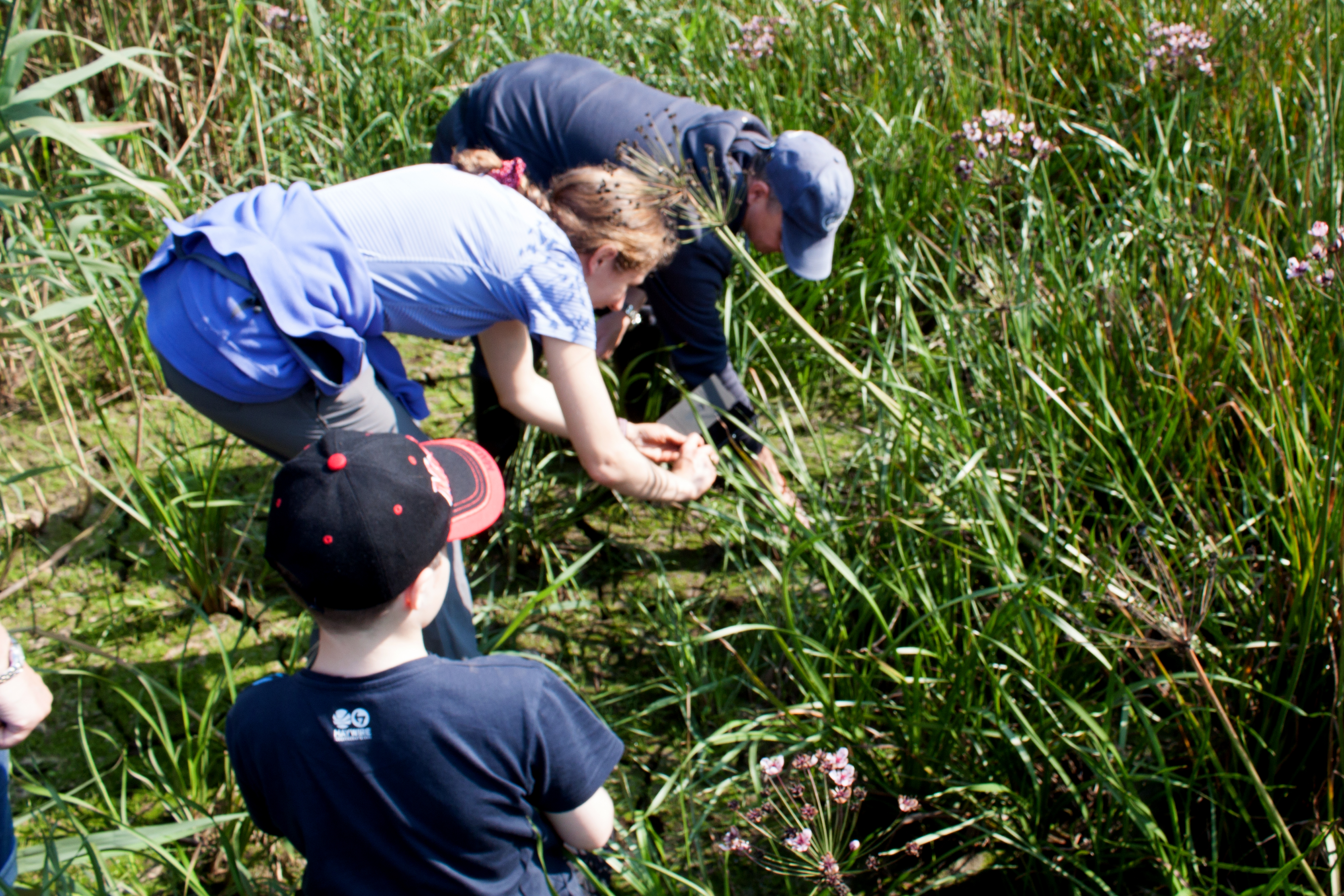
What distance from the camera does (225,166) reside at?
3.55 m

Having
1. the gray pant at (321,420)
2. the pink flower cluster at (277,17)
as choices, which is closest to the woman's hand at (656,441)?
the gray pant at (321,420)

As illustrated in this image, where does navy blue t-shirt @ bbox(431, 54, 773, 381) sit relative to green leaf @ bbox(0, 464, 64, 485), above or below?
above

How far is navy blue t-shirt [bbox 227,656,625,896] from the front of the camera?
112cm

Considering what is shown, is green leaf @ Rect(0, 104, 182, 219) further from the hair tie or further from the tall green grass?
the hair tie

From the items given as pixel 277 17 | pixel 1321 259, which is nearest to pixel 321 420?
pixel 1321 259

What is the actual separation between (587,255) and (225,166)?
2293 mm

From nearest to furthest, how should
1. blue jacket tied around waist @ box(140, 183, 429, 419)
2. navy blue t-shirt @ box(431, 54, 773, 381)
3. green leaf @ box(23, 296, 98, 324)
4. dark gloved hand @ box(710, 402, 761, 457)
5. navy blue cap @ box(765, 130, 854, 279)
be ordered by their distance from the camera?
blue jacket tied around waist @ box(140, 183, 429, 419) < green leaf @ box(23, 296, 98, 324) < navy blue cap @ box(765, 130, 854, 279) < navy blue t-shirt @ box(431, 54, 773, 381) < dark gloved hand @ box(710, 402, 761, 457)

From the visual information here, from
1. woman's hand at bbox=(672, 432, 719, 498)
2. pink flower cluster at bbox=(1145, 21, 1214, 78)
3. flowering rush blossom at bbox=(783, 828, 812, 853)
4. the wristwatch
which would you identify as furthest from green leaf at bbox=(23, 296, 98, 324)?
pink flower cluster at bbox=(1145, 21, 1214, 78)

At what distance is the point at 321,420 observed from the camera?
179cm

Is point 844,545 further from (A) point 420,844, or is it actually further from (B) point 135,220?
(B) point 135,220

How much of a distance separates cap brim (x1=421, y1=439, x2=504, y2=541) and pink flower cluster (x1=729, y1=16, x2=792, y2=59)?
2.33 metres

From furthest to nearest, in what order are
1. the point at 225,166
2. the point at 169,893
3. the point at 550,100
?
1. the point at 225,166
2. the point at 550,100
3. the point at 169,893

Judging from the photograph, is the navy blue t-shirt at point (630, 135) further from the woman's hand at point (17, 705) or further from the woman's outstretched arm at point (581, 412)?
the woman's hand at point (17, 705)

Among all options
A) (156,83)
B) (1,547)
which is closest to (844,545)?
(1,547)
